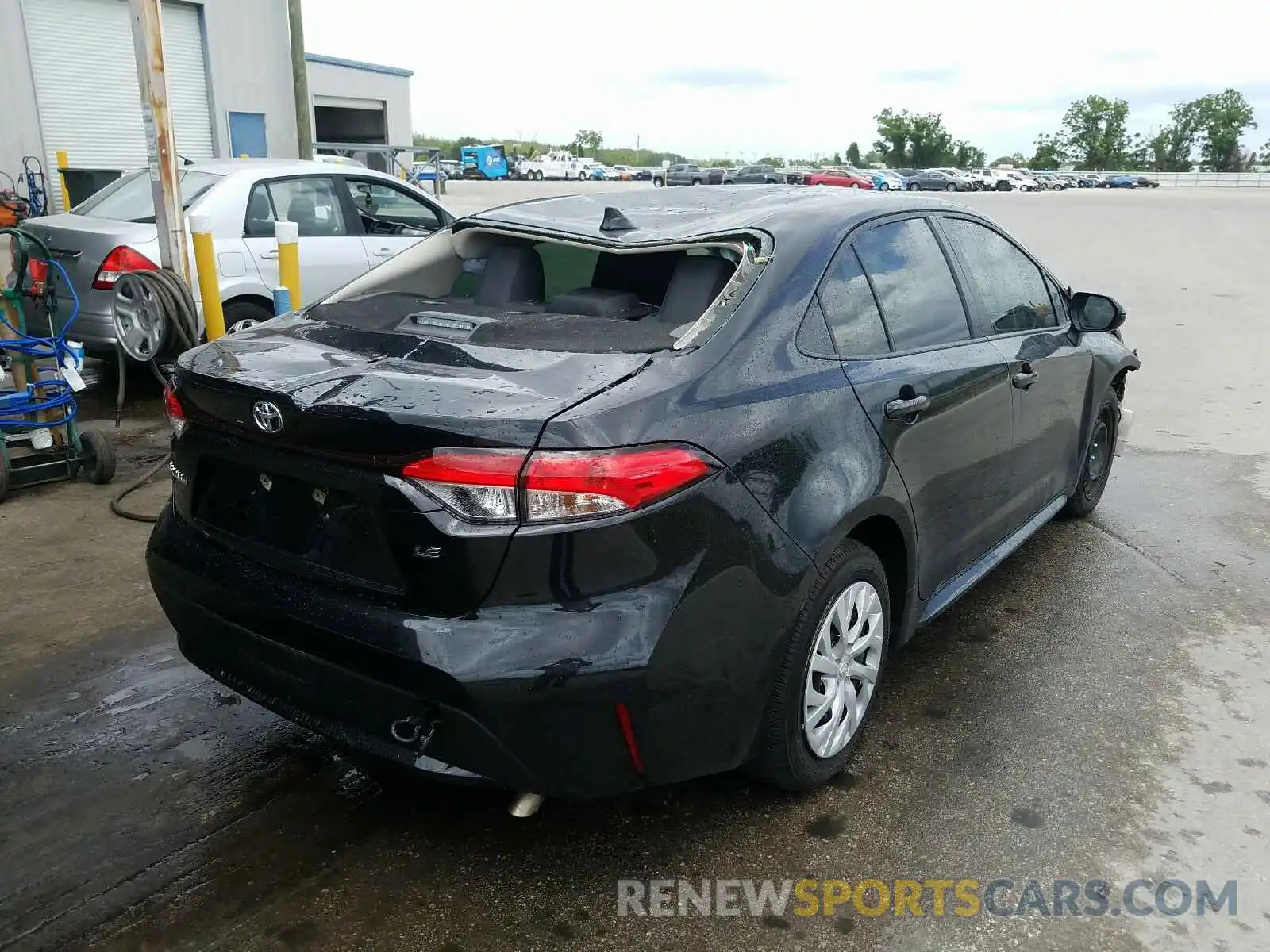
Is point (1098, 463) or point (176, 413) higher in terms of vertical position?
point (176, 413)

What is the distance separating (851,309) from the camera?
3.03 meters

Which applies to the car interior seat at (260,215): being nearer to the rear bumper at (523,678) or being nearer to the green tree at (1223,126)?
the rear bumper at (523,678)

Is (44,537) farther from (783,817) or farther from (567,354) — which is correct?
(783,817)

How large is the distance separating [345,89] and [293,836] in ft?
116

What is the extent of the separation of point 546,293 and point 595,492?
54.0 inches

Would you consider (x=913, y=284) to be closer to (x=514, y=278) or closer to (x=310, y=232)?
(x=514, y=278)

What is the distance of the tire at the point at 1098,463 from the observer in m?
5.02

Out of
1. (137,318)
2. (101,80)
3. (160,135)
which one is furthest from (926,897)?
(101,80)

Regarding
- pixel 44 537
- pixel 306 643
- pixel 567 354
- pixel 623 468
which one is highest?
pixel 567 354

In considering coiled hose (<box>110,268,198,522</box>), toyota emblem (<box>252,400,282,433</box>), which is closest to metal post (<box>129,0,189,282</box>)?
coiled hose (<box>110,268,198,522</box>)

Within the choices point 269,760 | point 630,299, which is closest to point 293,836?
point 269,760

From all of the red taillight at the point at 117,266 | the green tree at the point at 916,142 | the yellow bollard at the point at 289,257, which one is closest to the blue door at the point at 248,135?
the red taillight at the point at 117,266

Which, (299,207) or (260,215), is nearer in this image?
(260,215)

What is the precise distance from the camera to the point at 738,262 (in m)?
2.88
